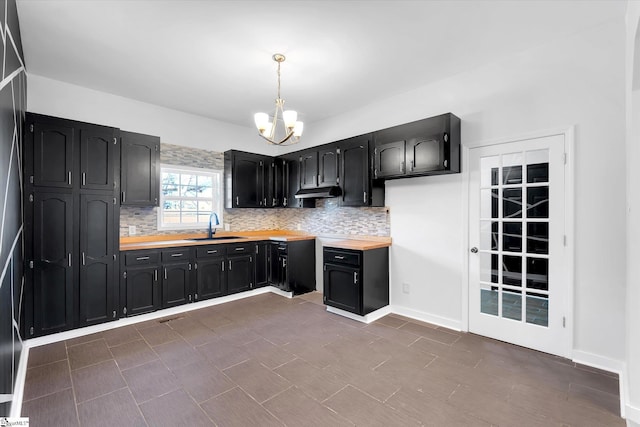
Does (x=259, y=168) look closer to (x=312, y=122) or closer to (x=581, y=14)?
(x=312, y=122)

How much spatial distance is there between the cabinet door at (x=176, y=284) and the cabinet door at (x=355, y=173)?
7.70 ft

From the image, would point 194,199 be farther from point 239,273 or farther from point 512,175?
point 512,175

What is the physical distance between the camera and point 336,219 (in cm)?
472

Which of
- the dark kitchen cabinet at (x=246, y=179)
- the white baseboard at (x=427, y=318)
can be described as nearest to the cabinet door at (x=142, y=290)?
the dark kitchen cabinet at (x=246, y=179)

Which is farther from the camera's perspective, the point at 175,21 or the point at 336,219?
the point at 336,219

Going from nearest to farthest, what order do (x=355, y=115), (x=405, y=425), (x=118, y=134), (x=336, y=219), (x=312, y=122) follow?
(x=405, y=425) < (x=118, y=134) < (x=355, y=115) < (x=336, y=219) < (x=312, y=122)

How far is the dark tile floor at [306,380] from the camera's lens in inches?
75.7

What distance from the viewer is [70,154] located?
10.2 feet

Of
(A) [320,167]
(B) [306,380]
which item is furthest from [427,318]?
(A) [320,167]

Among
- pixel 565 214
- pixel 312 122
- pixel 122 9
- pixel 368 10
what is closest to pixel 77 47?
pixel 122 9

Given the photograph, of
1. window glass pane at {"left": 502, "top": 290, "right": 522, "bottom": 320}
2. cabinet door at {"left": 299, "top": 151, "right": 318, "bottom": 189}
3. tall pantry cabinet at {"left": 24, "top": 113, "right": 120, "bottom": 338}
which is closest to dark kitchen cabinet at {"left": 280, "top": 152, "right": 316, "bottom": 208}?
cabinet door at {"left": 299, "top": 151, "right": 318, "bottom": 189}

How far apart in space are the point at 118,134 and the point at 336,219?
3108mm

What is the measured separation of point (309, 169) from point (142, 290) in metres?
2.83

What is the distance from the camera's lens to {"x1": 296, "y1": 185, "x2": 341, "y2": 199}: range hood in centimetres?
422
